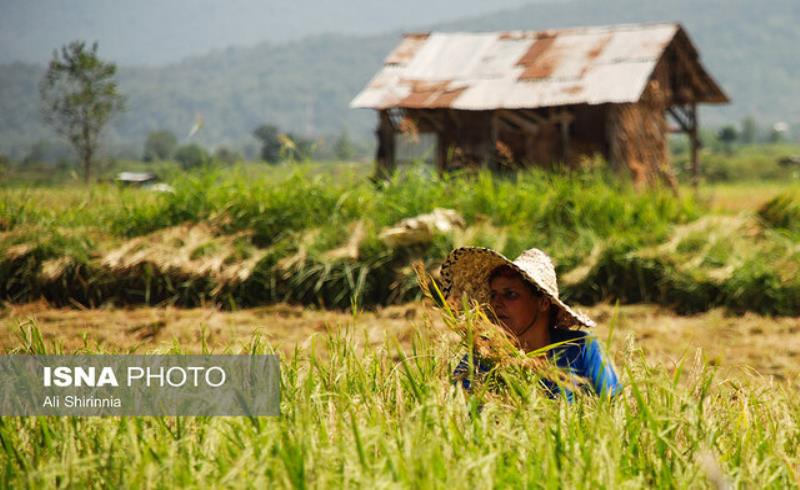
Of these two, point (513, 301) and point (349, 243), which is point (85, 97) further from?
point (513, 301)

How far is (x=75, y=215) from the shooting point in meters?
7.86

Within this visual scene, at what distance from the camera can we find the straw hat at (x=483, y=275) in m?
2.89

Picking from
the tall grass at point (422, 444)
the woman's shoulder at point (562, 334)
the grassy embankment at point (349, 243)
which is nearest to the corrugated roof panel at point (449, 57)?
the grassy embankment at point (349, 243)

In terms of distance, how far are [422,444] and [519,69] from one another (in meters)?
12.5

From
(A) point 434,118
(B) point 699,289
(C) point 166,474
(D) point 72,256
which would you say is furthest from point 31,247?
(A) point 434,118

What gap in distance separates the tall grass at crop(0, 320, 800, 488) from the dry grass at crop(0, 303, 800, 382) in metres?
2.83

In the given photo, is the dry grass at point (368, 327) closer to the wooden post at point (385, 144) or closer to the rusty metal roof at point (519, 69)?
the rusty metal roof at point (519, 69)

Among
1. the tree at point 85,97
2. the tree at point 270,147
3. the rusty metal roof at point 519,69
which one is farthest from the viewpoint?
the tree at point 85,97

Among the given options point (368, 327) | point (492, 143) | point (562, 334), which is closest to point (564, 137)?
point (492, 143)

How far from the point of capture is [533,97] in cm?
1295

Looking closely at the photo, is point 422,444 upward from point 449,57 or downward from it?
downward

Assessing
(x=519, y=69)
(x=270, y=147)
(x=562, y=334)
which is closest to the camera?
(x=562, y=334)

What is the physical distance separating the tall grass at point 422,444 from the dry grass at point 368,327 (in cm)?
283

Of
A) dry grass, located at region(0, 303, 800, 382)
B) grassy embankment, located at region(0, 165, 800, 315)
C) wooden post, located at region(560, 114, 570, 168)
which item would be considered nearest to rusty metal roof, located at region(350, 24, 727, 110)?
wooden post, located at region(560, 114, 570, 168)
